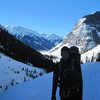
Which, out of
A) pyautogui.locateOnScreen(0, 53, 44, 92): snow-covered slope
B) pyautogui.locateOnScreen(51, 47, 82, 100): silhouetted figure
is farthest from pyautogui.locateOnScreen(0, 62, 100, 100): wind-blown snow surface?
pyautogui.locateOnScreen(0, 53, 44, 92): snow-covered slope

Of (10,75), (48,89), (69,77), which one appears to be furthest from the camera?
(10,75)

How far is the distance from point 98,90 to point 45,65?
5514 inches

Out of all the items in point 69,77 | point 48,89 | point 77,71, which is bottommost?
point 69,77

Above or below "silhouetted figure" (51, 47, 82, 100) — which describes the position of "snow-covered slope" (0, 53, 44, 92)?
above

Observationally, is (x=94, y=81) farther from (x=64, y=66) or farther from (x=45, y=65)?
(x=45, y=65)

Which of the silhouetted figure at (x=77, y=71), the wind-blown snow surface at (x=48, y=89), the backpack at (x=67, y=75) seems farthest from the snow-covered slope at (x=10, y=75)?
the silhouetted figure at (x=77, y=71)

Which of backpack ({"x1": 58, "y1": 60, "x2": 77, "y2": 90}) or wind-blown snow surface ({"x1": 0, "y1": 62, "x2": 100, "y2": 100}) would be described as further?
wind-blown snow surface ({"x1": 0, "y1": 62, "x2": 100, "y2": 100})

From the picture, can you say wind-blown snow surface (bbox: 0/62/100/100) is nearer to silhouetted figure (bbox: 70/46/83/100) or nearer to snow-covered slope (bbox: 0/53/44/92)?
silhouetted figure (bbox: 70/46/83/100)

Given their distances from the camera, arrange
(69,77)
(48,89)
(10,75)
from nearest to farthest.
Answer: (69,77)
(48,89)
(10,75)

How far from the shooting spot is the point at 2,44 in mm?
154000

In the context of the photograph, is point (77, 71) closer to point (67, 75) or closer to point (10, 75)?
point (67, 75)

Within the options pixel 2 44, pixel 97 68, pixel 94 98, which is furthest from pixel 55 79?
pixel 2 44

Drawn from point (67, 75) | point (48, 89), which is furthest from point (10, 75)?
point (67, 75)

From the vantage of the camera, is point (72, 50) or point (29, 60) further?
point (29, 60)
